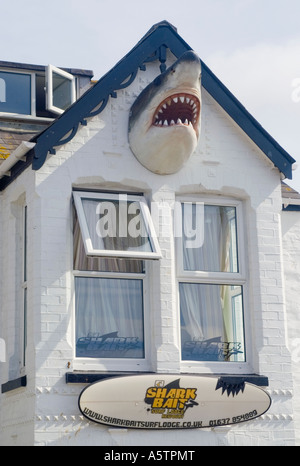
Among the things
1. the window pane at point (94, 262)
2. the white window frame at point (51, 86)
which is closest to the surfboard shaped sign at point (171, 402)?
the window pane at point (94, 262)

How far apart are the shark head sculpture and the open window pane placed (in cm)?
68

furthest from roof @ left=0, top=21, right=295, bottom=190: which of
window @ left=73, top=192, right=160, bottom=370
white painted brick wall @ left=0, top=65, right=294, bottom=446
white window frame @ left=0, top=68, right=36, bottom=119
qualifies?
white window frame @ left=0, top=68, right=36, bottom=119

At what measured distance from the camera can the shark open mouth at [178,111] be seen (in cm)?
1318

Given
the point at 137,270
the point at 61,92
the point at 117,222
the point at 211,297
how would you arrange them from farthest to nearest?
1. the point at 61,92
2. the point at 211,297
3. the point at 137,270
4. the point at 117,222

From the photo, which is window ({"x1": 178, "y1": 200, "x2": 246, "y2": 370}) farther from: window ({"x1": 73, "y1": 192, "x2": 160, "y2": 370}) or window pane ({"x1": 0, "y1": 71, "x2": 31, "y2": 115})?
window pane ({"x1": 0, "y1": 71, "x2": 31, "y2": 115})

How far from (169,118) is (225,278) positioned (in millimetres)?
2396

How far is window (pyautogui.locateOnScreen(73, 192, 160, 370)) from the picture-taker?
12.7 meters

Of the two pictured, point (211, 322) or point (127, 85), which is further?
point (127, 85)

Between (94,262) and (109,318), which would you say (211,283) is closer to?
(109,318)

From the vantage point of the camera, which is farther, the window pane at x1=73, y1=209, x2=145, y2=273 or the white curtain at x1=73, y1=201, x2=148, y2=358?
the window pane at x1=73, y1=209, x2=145, y2=273

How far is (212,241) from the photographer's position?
1371 centimetres

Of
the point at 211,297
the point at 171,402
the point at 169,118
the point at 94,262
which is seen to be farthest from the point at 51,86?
the point at 171,402

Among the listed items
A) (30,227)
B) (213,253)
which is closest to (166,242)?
(213,253)

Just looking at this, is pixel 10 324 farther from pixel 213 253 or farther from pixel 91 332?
pixel 213 253
